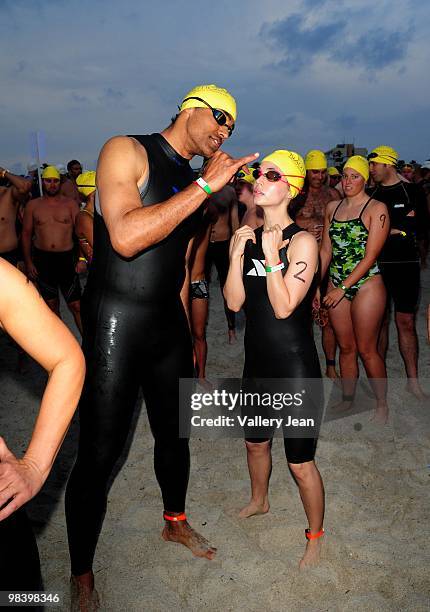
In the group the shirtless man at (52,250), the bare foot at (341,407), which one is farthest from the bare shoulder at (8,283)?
the shirtless man at (52,250)

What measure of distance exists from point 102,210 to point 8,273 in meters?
0.99

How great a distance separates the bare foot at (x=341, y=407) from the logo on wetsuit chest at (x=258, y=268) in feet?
8.17

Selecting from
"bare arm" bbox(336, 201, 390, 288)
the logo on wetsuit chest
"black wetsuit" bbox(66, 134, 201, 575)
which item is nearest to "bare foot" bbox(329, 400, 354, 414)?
"bare arm" bbox(336, 201, 390, 288)

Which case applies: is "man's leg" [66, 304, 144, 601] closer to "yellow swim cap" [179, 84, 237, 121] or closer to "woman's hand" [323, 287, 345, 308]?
"yellow swim cap" [179, 84, 237, 121]

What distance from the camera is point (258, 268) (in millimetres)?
2949

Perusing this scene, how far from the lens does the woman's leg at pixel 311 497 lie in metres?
2.86

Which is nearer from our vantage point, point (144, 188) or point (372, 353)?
point (144, 188)

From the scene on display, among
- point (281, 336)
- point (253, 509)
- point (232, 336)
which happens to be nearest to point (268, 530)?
point (253, 509)

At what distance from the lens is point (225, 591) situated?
9.38ft

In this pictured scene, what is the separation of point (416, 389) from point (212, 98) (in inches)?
154

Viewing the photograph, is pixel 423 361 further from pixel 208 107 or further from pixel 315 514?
pixel 208 107

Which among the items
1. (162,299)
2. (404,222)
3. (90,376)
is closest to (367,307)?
(404,222)

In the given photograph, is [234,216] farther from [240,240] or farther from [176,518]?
[176,518]

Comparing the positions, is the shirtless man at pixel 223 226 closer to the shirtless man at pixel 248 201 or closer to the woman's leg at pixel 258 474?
the shirtless man at pixel 248 201
